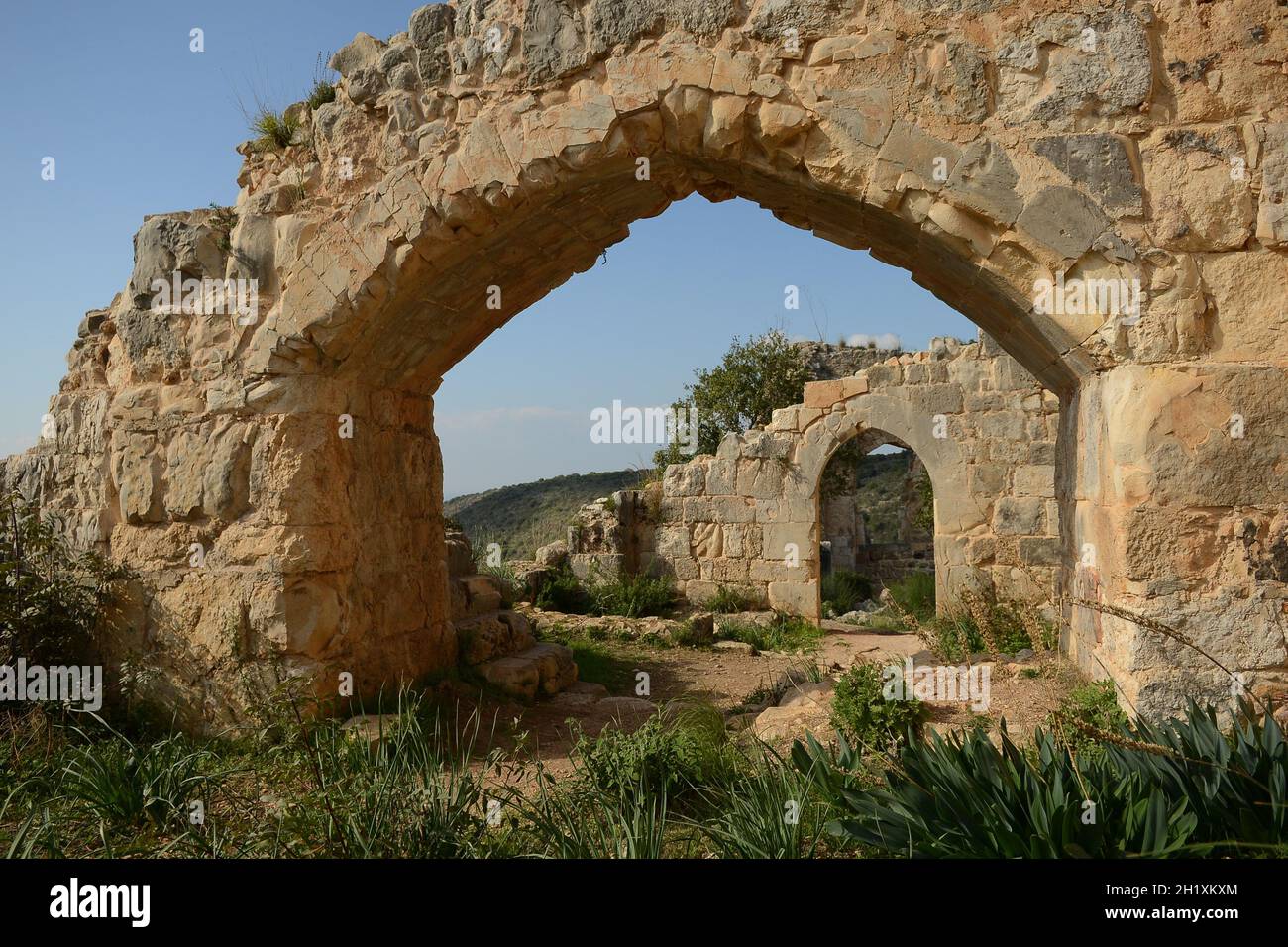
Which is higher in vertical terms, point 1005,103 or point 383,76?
point 383,76

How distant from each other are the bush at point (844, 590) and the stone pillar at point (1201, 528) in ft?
33.1

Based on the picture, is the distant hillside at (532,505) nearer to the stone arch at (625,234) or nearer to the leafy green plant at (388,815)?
the stone arch at (625,234)

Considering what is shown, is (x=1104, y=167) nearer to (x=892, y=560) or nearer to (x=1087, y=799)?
(x=1087, y=799)

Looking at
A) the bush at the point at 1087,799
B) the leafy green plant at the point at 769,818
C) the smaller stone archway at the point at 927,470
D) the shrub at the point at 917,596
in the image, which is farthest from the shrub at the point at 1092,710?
the shrub at the point at 917,596

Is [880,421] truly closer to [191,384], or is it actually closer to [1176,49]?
[1176,49]

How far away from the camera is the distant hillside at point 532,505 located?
81.3ft

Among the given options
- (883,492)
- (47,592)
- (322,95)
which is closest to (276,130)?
(322,95)

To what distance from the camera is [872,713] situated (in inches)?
173

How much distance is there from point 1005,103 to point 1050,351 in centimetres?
115

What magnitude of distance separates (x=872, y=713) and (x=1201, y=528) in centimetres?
167

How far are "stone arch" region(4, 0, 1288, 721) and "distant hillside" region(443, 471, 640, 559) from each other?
17.6 meters

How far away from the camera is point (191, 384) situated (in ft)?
16.9

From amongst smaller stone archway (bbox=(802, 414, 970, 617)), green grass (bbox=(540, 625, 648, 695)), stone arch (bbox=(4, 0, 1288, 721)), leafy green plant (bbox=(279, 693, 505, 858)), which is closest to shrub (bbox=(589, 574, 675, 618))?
green grass (bbox=(540, 625, 648, 695))
